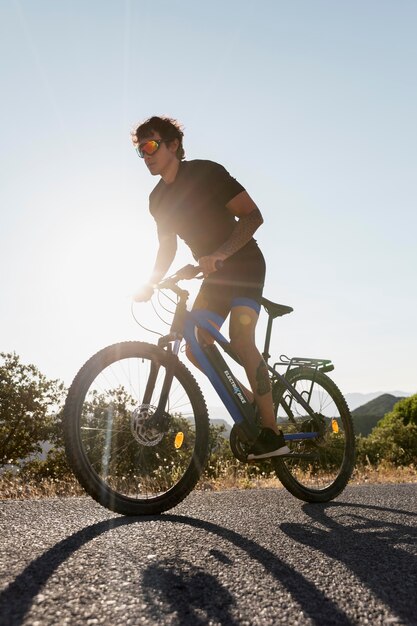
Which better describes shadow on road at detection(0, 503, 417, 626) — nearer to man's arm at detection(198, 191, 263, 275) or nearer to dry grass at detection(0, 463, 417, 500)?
man's arm at detection(198, 191, 263, 275)

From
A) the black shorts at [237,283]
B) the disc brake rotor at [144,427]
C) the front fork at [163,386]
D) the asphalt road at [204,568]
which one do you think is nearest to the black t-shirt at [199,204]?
the black shorts at [237,283]

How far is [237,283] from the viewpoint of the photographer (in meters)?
4.55

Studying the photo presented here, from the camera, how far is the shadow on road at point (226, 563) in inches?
79.0

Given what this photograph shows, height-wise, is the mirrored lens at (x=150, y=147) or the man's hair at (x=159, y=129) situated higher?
the man's hair at (x=159, y=129)

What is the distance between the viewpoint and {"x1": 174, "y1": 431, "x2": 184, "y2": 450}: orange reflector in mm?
4090

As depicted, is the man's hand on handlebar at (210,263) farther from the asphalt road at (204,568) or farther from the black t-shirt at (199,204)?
the asphalt road at (204,568)

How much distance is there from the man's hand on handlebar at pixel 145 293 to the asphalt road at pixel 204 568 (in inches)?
57.4

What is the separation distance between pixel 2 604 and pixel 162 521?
1.60 meters

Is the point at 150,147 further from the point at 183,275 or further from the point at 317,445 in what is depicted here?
the point at 317,445

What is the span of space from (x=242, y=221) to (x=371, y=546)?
2.24 metres

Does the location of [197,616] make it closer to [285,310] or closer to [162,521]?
[162,521]

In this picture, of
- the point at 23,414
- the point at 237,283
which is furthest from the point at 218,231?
the point at 23,414

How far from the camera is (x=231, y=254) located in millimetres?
4223

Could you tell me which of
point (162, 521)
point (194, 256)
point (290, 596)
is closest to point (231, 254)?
point (194, 256)
